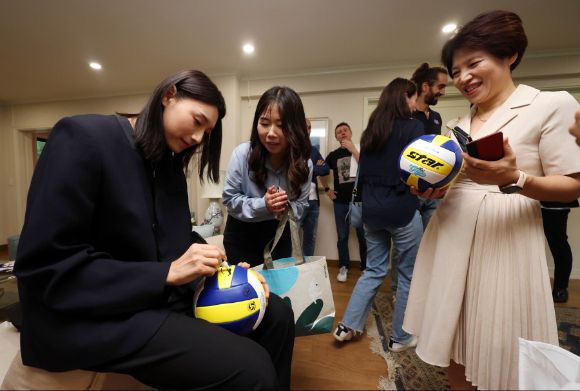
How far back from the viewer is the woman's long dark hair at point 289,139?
1198 millimetres

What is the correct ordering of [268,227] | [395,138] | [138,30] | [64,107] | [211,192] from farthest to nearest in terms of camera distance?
[64,107] → [211,192] → [138,30] → [395,138] → [268,227]

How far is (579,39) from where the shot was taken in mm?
2516

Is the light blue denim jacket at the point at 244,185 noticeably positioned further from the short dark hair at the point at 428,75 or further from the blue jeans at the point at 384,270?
the short dark hair at the point at 428,75

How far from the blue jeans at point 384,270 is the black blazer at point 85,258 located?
129 cm

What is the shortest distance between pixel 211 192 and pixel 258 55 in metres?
1.84

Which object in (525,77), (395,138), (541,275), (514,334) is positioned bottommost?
(514,334)

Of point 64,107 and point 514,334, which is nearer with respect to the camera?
point 514,334

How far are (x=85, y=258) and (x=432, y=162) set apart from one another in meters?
1.13

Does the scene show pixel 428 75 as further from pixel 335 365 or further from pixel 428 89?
pixel 335 365

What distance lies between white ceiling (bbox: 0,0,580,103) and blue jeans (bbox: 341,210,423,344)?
1.97 m

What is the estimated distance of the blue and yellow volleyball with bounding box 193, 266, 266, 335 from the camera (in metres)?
0.77

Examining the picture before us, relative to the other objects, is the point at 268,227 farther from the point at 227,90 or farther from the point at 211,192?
the point at 227,90

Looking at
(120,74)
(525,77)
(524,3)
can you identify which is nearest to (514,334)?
(524,3)

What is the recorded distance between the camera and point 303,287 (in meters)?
1.04
